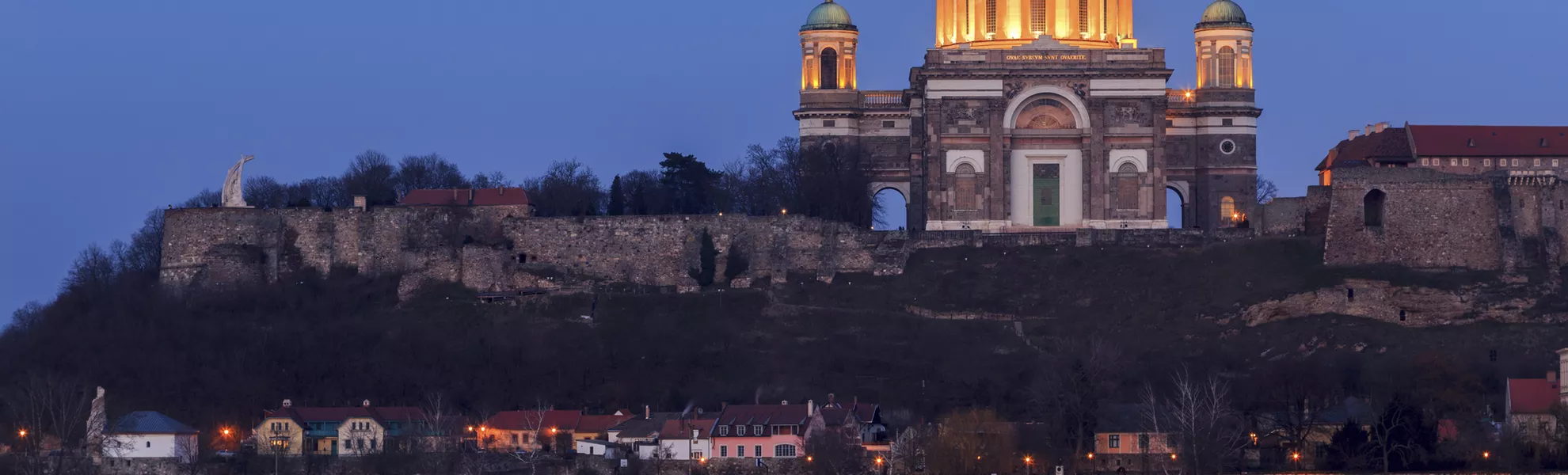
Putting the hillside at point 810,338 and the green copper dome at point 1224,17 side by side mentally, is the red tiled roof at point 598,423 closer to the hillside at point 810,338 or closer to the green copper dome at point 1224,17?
the hillside at point 810,338

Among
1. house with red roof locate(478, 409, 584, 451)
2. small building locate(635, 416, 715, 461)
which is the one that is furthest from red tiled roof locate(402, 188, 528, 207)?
small building locate(635, 416, 715, 461)

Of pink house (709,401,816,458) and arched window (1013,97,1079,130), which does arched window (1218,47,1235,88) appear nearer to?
arched window (1013,97,1079,130)

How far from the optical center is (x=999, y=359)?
76.6 m

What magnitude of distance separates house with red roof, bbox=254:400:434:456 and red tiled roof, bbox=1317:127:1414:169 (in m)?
29.5

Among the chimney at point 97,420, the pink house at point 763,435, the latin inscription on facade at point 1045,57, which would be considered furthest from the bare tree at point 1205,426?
the chimney at point 97,420

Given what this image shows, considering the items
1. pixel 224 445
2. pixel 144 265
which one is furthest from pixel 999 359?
pixel 144 265

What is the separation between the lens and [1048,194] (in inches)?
3440

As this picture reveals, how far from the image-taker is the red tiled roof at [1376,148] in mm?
86688

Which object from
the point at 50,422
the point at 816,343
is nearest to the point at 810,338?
the point at 816,343

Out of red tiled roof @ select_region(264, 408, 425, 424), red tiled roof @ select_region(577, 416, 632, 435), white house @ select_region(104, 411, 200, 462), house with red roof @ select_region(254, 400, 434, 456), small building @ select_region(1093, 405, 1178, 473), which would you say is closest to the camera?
small building @ select_region(1093, 405, 1178, 473)

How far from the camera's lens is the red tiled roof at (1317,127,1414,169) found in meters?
86.7

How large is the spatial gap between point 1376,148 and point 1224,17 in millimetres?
7011

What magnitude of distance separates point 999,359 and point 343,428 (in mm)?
16543

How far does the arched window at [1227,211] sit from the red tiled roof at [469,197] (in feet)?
67.0
